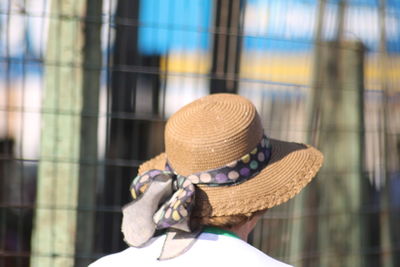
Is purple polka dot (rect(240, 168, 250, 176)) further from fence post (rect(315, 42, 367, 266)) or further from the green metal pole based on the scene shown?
fence post (rect(315, 42, 367, 266))

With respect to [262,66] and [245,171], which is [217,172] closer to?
[245,171]

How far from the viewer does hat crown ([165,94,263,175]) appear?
7.84ft

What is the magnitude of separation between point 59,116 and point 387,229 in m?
2.09

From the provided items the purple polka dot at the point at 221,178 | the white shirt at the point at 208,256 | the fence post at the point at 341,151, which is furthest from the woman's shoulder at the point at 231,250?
the fence post at the point at 341,151

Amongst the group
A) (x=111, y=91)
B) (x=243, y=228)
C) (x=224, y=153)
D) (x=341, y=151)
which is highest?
(x=224, y=153)

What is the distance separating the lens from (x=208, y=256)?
2287mm

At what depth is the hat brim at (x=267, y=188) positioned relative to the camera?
7.77 ft

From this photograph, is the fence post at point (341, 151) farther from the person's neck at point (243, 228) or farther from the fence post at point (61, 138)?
the person's neck at point (243, 228)

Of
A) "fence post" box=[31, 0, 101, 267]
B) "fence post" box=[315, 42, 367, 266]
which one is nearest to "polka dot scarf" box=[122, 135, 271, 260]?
"fence post" box=[31, 0, 101, 267]

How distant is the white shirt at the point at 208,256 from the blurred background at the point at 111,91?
1792mm

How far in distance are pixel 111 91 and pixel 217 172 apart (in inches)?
73.8

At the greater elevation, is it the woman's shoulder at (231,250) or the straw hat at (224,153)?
the straw hat at (224,153)

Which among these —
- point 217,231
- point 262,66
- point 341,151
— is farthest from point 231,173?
point 341,151

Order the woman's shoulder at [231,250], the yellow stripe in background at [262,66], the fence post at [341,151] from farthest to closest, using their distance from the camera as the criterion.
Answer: the fence post at [341,151]
the yellow stripe in background at [262,66]
the woman's shoulder at [231,250]
